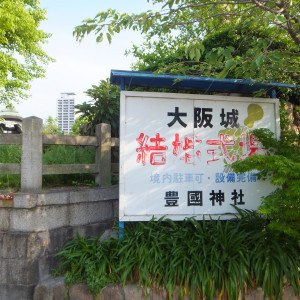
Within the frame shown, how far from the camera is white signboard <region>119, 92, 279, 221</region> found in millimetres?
3988

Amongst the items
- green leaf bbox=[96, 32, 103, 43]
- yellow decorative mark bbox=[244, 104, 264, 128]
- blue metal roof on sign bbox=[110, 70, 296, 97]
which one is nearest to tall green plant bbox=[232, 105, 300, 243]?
yellow decorative mark bbox=[244, 104, 264, 128]

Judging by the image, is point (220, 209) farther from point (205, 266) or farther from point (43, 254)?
point (43, 254)

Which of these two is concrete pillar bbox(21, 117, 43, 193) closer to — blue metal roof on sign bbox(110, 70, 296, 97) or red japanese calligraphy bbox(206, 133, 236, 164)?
blue metal roof on sign bbox(110, 70, 296, 97)

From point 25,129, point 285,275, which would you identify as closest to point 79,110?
point 25,129

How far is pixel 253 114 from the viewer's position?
4395mm

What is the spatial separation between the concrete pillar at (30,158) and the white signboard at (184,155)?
1.27 metres

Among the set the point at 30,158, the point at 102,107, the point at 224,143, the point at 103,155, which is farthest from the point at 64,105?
the point at 224,143

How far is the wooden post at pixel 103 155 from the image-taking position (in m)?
4.78

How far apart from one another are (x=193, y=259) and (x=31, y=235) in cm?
219

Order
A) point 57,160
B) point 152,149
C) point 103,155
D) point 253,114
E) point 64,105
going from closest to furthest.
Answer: point 152,149
point 253,114
point 103,155
point 57,160
point 64,105

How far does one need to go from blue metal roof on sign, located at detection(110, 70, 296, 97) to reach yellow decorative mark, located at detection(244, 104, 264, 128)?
348 millimetres

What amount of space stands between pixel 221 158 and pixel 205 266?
1.54 meters

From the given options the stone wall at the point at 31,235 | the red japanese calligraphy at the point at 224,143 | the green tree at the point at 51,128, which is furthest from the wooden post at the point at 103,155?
the green tree at the point at 51,128

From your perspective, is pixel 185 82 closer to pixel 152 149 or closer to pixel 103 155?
pixel 152 149
